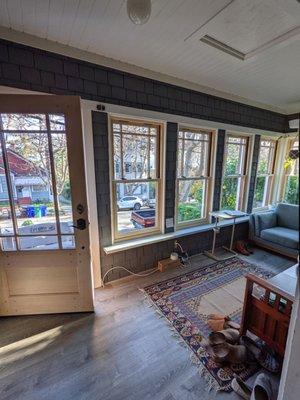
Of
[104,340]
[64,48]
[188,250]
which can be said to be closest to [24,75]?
[64,48]

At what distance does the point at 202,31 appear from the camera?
1726 mm

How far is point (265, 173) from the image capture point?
4.33 meters

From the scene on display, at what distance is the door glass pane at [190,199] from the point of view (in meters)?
3.17

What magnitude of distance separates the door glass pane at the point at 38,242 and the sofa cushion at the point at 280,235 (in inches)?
127

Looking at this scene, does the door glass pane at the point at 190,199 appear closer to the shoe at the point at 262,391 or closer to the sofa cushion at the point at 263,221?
the sofa cushion at the point at 263,221

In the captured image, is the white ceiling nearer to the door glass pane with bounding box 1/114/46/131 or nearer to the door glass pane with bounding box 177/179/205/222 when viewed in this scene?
the door glass pane with bounding box 1/114/46/131

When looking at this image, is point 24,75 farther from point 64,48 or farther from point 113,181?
point 113,181

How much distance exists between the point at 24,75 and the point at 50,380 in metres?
2.45

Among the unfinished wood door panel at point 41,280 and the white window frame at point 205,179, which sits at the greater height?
the white window frame at point 205,179

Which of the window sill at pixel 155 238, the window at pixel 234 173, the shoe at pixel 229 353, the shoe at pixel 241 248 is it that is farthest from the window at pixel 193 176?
the shoe at pixel 229 353

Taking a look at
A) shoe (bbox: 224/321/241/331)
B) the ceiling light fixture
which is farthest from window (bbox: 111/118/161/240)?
shoe (bbox: 224/321/241/331)

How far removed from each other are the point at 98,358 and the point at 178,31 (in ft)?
9.02

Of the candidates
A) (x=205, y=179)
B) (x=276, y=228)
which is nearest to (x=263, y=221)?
(x=276, y=228)

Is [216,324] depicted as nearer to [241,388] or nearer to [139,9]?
[241,388]
